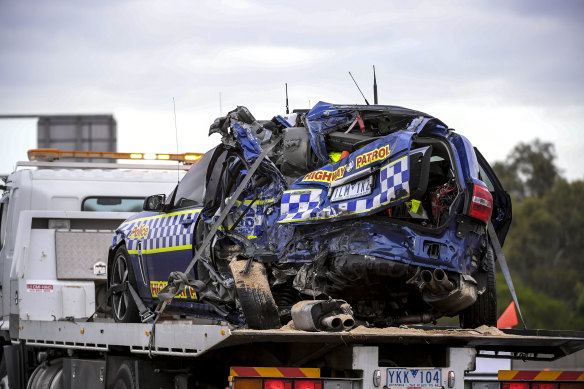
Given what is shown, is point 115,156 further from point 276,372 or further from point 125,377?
point 276,372

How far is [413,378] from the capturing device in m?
7.33

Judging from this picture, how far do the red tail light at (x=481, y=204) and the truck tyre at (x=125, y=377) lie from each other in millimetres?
3036

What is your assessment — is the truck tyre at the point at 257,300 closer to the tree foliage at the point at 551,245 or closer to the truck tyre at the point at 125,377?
the truck tyre at the point at 125,377

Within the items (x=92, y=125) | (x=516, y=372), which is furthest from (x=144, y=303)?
(x=92, y=125)

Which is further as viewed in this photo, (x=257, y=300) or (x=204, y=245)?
(x=204, y=245)

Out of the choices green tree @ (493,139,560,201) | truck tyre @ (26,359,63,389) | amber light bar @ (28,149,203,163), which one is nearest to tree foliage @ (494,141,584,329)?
green tree @ (493,139,560,201)

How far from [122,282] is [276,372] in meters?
3.52

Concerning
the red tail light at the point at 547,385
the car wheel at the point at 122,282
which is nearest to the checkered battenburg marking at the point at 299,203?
the red tail light at the point at 547,385

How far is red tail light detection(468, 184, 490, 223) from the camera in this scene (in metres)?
7.65

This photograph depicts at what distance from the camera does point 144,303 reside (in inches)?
394

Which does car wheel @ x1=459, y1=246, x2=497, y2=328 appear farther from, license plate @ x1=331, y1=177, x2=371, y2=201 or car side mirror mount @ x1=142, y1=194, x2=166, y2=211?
car side mirror mount @ x1=142, y1=194, x2=166, y2=211

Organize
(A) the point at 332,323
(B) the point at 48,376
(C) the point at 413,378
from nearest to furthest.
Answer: (A) the point at 332,323 → (C) the point at 413,378 → (B) the point at 48,376

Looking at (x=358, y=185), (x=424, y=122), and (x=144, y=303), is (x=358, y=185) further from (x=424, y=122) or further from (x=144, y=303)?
(x=144, y=303)

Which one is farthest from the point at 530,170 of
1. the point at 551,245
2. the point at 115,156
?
the point at 115,156
